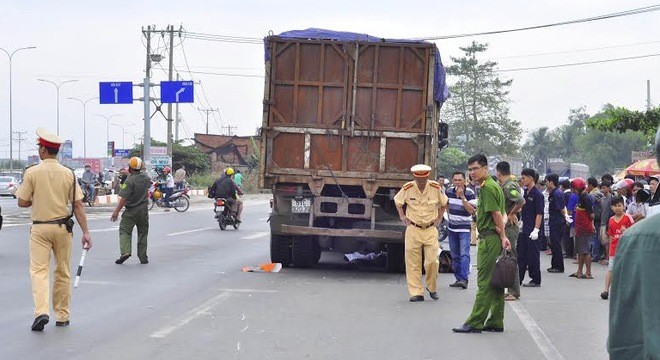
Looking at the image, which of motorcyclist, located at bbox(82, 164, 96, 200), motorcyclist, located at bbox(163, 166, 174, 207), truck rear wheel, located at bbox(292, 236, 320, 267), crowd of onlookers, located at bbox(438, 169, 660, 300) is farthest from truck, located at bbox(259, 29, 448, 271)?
motorcyclist, located at bbox(82, 164, 96, 200)

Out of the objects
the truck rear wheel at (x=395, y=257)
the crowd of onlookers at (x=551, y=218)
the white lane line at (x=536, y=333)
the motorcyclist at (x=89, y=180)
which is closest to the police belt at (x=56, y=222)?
the white lane line at (x=536, y=333)

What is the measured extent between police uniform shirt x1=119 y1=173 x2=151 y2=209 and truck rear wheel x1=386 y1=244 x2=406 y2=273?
3970 mm

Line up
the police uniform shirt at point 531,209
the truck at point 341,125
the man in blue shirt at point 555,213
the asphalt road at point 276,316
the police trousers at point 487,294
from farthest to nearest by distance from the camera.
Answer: the man in blue shirt at point 555,213 → the truck at point 341,125 → the police uniform shirt at point 531,209 → the police trousers at point 487,294 → the asphalt road at point 276,316

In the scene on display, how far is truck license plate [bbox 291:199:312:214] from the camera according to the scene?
15094 mm

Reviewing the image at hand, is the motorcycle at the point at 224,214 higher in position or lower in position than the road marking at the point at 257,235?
higher

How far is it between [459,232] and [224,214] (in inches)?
528

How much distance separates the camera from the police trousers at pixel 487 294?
972cm

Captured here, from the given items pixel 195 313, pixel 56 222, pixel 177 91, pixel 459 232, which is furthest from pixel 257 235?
pixel 177 91

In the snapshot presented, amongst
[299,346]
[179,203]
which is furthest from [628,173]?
[299,346]

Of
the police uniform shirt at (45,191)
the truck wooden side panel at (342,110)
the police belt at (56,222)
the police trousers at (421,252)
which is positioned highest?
the truck wooden side panel at (342,110)

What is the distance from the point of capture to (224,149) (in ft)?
269

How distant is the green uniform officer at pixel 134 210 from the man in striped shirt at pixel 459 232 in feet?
16.2

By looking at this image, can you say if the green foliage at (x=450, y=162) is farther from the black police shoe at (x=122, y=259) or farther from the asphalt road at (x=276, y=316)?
the black police shoe at (x=122, y=259)

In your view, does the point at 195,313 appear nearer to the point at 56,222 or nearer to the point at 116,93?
the point at 56,222
